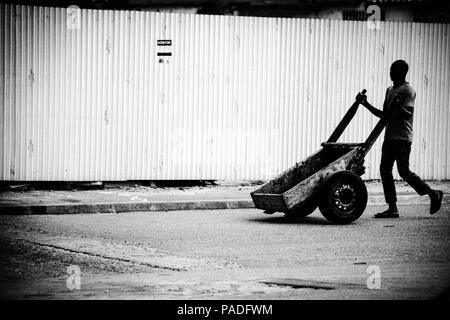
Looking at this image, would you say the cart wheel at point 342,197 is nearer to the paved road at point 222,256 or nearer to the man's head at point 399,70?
the paved road at point 222,256

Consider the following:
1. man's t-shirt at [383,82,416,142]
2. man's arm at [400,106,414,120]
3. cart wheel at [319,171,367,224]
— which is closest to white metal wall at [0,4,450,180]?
man's t-shirt at [383,82,416,142]

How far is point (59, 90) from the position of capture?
565 inches

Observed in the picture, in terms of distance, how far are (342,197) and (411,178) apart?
1158 mm

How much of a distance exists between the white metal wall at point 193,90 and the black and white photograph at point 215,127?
0.02 meters

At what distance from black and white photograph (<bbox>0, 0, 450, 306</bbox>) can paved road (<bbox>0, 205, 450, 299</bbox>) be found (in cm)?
9

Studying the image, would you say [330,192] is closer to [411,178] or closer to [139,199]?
[411,178]

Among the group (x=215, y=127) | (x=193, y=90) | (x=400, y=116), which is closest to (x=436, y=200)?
(x=400, y=116)

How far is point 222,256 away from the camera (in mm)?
8047

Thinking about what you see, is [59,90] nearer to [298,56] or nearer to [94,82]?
[94,82]

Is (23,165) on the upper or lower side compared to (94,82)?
lower

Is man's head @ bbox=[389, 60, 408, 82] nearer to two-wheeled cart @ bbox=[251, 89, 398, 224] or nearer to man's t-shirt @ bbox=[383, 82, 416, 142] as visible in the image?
man's t-shirt @ bbox=[383, 82, 416, 142]

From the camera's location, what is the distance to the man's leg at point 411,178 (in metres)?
11.0

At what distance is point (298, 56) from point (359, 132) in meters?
1.87
